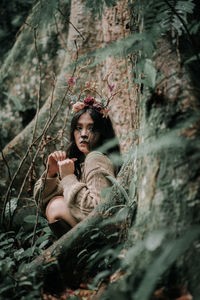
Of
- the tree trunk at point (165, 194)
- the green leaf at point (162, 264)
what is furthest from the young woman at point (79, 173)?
the green leaf at point (162, 264)

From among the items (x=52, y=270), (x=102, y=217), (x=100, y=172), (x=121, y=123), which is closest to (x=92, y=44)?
(x=121, y=123)

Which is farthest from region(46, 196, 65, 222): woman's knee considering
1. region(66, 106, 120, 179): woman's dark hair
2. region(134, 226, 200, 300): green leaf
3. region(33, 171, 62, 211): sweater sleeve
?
region(134, 226, 200, 300): green leaf

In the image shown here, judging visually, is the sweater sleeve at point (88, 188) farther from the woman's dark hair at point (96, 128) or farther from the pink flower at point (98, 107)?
the pink flower at point (98, 107)

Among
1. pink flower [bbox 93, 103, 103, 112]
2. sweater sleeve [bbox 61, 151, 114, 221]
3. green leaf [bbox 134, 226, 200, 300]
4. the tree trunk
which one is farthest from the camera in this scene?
pink flower [bbox 93, 103, 103, 112]

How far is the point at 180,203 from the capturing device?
4.61 ft

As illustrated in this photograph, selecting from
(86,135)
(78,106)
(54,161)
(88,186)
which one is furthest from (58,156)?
(78,106)

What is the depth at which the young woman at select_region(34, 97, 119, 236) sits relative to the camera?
2.70 meters

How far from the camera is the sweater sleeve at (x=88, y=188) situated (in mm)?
2650

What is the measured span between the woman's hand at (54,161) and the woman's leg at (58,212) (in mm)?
267

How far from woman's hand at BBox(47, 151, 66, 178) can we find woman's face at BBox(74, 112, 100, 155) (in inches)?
8.3

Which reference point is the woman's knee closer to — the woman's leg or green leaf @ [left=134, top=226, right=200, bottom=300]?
the woman's leg

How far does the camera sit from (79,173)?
3.25m

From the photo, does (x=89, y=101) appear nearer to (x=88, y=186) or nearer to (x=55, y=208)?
(x=88, y=186)

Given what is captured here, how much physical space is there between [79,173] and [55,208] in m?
0.49
